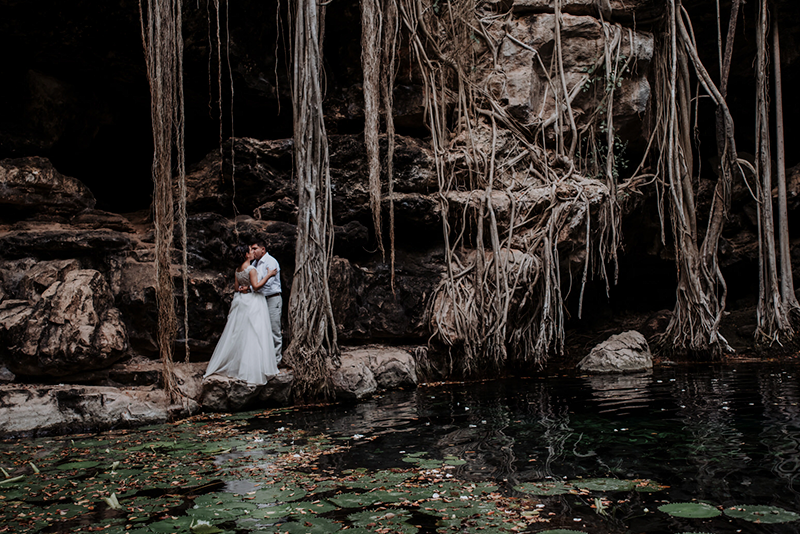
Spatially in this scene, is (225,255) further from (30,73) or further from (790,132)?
(790,132)

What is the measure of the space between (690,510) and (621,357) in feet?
16.5

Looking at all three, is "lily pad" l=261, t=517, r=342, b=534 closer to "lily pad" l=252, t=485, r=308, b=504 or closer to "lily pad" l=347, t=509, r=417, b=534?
"lily pad" l=347, t=509, r=417, b=534

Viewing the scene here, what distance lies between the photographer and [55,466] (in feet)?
10.2

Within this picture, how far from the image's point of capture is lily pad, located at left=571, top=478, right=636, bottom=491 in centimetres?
241

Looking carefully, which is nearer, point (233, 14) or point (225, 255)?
point (225, 255)

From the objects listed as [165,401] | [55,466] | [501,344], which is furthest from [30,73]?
[501,344]

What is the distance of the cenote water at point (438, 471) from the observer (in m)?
2.12

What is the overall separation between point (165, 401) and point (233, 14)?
4576 mm

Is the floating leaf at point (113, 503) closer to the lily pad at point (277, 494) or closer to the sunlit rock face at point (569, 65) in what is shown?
the lily pad at point (277, 494)

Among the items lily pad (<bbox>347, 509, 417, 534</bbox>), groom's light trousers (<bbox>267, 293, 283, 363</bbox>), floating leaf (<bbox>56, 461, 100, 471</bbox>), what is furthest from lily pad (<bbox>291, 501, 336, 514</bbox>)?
groom's light trousers (<bbox>267, 293, 283, 363</bbox>)

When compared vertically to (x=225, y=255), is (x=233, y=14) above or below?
above

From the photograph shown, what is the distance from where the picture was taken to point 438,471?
277 centimetres

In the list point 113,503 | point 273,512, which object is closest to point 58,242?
point 113,503

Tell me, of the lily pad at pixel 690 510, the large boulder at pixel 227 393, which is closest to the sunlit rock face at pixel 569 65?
the large boulder at pixel 227 393
